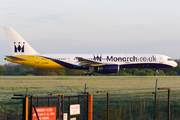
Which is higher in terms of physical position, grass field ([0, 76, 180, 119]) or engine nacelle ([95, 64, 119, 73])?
engine nacelle ([95, 64, 119, 73])

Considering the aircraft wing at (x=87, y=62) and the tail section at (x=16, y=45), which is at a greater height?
the tail section at (x=16, y=45)

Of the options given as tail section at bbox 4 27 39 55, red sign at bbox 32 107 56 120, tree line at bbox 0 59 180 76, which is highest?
tail section at bbox 4 27 39 55

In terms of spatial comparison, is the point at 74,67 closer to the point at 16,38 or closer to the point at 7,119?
the point at 16,38

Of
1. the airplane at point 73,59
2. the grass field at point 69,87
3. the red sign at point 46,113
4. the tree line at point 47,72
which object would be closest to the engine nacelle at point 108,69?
the airplane at point 73,59

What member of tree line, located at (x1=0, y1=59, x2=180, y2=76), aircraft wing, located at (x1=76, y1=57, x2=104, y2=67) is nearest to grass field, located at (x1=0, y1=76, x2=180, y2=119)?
aircraft wing, located at (x1=76, y1=57, x2=104, y2=67)

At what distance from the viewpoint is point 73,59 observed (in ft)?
140

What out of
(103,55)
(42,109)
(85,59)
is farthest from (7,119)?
(103,55)

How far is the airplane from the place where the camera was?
139 ft

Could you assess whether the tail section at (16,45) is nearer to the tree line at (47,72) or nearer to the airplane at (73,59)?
the airplane at (73,59)

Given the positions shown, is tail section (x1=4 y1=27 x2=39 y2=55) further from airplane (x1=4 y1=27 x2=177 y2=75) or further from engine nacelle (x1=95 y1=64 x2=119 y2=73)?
engine nacelle (x1=95 y1=64 x2=119 y2=73)

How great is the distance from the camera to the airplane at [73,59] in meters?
42.3

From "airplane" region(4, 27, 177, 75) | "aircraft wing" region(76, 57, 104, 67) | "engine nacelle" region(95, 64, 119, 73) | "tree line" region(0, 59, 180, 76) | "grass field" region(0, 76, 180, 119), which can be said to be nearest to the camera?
"grass field" region(0, 76, 180, 119)

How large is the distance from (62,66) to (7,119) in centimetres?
2863

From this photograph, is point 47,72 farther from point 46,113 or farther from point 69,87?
point 46,113
